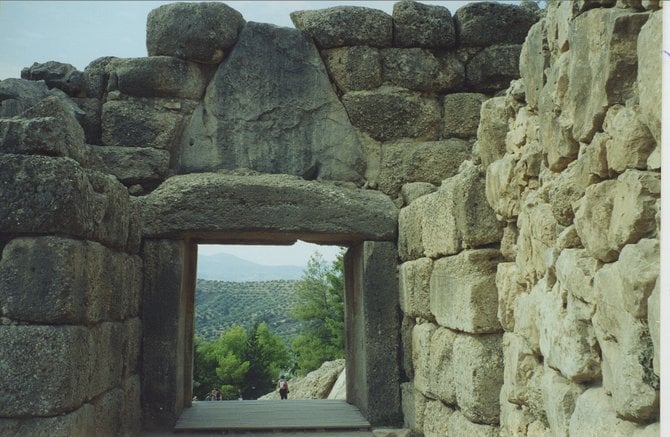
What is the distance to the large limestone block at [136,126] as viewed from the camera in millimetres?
6805

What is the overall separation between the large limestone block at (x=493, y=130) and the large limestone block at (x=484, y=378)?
3.27 feet

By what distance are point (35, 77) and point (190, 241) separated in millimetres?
1949

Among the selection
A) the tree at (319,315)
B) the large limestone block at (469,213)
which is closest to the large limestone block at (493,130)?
the large limestone block at (469,213)

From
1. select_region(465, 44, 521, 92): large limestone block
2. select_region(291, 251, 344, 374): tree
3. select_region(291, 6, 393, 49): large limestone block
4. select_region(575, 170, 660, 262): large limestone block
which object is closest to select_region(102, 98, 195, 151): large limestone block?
select_region(291, 6, 393, 49): large limestone block

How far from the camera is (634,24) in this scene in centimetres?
252

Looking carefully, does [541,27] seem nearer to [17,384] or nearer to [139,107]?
[17,384]

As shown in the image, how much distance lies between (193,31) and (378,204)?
2.14 meters

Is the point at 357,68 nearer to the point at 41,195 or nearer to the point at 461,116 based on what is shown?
the point at 461,116

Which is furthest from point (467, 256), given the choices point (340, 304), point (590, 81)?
point (340, 304)

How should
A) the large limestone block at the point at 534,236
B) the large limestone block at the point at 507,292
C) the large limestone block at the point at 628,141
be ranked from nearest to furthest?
the large limestone block at the point at 628,141, the large limestone block at the point at 534,236, the large limestone block at the point at 507,292

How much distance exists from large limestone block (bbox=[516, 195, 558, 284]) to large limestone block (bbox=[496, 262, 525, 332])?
0.13 m

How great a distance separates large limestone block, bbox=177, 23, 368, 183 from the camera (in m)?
6.86

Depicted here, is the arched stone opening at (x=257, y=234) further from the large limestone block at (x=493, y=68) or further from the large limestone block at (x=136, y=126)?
the large limestone block at (x=493, y=68)

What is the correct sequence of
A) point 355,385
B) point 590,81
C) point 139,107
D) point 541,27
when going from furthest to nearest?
point 355,385 < point 139,107 < point 541,27 < point 590,81
